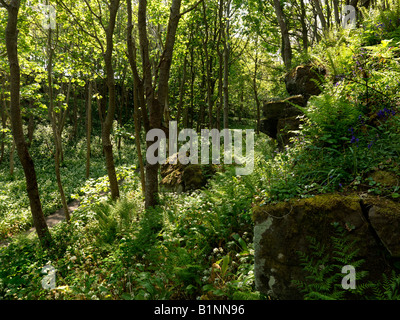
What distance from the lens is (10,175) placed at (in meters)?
16.7

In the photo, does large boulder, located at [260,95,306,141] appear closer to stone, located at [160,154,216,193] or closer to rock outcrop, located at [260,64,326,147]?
rock outcrop, located at [260,64,326,147]

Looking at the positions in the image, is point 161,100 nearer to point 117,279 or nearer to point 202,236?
point 202,236

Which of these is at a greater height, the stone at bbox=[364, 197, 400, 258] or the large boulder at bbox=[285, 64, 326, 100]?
the large boulder at bbox=[285, 64, 326, 100]

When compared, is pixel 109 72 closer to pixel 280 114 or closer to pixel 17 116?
pixel 17 116

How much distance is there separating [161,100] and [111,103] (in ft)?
7.36

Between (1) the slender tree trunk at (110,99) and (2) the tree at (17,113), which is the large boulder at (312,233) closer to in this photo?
(2) the tree at (17,113)

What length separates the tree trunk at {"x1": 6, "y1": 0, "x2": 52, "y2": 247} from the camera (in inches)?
203

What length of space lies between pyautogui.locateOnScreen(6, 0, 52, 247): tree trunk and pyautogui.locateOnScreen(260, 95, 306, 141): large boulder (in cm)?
632

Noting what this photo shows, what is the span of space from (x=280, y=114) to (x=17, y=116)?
6.77 meters

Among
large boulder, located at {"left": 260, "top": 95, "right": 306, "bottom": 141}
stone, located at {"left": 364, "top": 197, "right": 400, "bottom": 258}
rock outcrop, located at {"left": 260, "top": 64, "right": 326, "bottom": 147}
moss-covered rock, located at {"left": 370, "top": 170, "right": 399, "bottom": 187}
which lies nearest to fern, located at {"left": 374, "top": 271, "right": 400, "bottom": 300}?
stone, located at {"left": 364, "top": 197, "right": 400, "bottom": 258}

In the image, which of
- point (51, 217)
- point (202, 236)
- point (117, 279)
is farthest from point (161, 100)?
point (51, 217)

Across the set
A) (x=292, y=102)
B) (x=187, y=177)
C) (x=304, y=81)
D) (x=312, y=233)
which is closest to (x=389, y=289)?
(x=312, y=233)

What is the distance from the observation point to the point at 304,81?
23.4 feet
